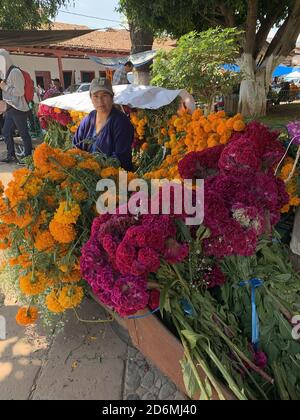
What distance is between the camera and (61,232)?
180 centimetres

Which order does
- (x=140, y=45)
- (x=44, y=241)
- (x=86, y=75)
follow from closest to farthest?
(x=44, y=241)
(x=140, y=45)
(x=86, y=75)

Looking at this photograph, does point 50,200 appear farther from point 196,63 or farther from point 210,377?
point 196,63

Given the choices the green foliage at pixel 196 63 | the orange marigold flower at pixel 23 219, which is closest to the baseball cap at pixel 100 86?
the orange marigold flower at pixel 23 219

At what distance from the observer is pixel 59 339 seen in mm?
2447

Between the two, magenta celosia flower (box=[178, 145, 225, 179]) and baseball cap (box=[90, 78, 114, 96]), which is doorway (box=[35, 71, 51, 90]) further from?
magenta celosia flower (box=[178, 145, 225, 179])

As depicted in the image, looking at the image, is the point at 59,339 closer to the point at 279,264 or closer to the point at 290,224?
the point at 279,264

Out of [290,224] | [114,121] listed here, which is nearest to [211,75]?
[114,121]

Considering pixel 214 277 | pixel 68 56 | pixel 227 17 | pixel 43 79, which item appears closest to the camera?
pixel 214 277

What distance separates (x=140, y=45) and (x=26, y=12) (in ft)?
20.3

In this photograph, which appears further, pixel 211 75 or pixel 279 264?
pixel 211 75

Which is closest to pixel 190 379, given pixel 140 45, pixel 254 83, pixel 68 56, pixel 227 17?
pixel 140 45

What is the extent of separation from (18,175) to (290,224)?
172 cm

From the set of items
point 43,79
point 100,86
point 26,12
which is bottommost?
point 100,86

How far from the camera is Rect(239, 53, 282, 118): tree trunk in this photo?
37.5 feet
